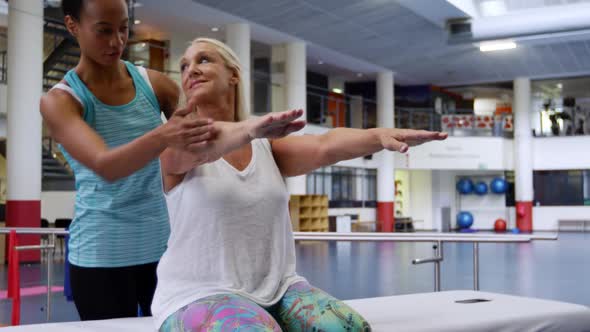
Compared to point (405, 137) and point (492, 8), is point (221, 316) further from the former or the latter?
point (492, 8)

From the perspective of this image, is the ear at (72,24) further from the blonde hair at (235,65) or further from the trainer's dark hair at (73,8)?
the blonde hair at (235,65)

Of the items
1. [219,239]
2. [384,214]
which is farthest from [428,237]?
[384,214]

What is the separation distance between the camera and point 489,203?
27.8m

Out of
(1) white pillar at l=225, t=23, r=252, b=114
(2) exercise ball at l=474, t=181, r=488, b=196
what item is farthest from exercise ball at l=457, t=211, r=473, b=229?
(1) white pillar at l=225, t=23, r=252, b=114

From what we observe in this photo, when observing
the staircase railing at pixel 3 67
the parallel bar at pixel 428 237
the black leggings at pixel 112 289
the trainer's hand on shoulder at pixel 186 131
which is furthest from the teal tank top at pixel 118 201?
the staircase railing at pixel 3 67

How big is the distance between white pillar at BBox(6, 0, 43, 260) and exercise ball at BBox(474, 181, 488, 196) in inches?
768

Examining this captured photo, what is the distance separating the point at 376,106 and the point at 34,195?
1603cm

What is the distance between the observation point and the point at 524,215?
85.5ft

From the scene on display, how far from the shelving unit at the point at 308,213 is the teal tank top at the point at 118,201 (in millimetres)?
16482

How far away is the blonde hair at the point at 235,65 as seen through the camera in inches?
88.9

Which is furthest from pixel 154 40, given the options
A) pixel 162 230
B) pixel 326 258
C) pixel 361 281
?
pixel 162 230

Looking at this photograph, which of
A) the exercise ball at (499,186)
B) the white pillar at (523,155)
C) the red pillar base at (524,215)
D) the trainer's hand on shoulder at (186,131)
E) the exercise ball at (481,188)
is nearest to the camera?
the trainer's hand on shoulder at (186,131)

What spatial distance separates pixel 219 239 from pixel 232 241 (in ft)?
0.13

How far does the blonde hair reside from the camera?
2.26 metres
